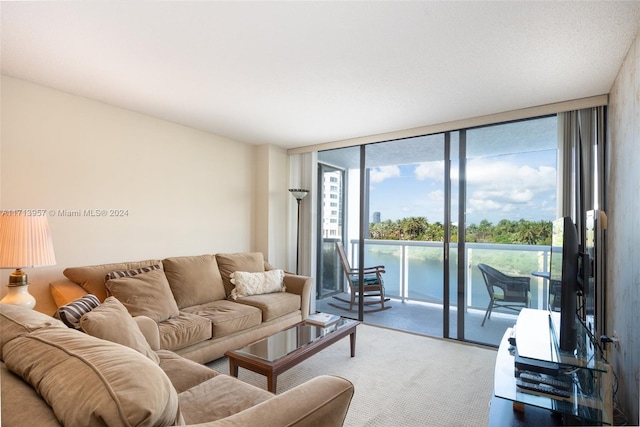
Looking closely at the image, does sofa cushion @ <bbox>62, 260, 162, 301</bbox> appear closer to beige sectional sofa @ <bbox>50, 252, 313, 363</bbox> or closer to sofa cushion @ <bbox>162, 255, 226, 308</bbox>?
beige sectional sofa @ <bbox>50, 252, 313, 363</bbox>

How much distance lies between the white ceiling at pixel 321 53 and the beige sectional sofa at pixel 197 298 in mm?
1561

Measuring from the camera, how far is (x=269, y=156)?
4.65m

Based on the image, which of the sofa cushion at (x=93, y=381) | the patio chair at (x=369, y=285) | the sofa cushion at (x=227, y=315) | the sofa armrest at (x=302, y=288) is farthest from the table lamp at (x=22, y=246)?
the patio chair at (x=369, y=285)

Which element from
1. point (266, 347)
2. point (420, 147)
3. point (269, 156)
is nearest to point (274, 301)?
point (266, 347)

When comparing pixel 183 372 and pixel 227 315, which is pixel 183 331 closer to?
pixel 227 315

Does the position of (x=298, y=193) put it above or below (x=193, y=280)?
above

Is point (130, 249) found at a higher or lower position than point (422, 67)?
lower

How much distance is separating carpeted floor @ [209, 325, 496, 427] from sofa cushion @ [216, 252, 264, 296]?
2.99 feet

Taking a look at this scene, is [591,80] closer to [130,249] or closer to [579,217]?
[579,217]

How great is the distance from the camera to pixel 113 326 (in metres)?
1.58

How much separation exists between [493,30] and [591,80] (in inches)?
49.1

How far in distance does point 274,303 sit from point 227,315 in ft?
1.90

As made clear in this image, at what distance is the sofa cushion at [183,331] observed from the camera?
2.48 m

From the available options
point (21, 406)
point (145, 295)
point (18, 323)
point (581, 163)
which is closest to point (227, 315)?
point (145, 295)
